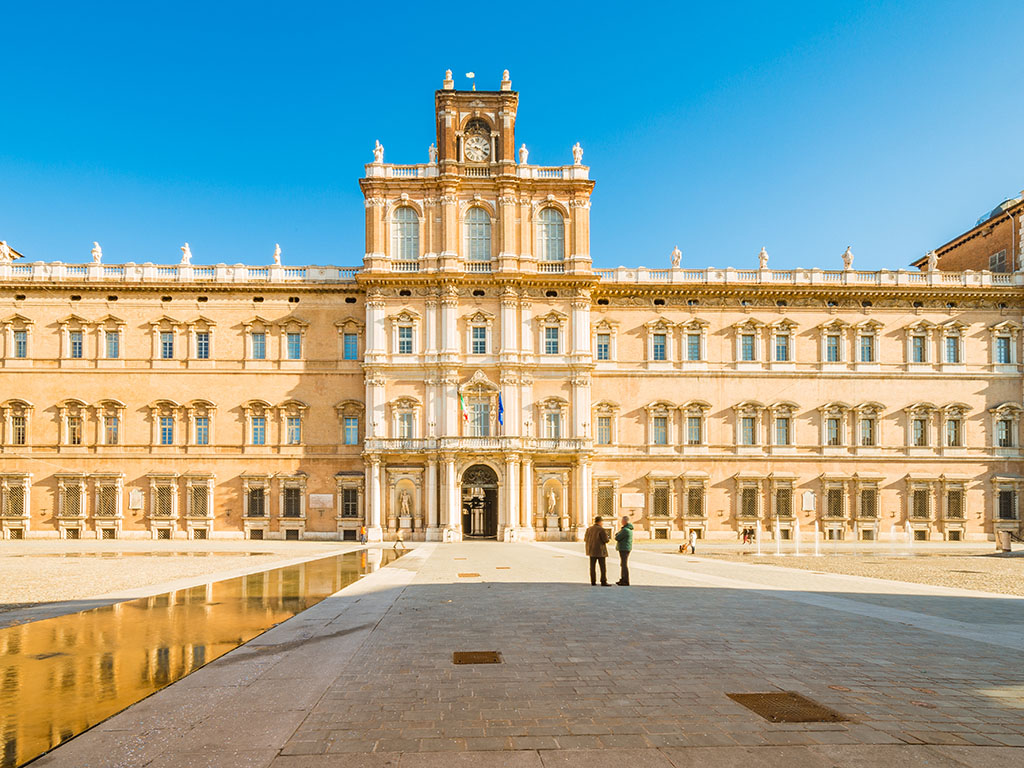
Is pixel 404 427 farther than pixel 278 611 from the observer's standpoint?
Yes

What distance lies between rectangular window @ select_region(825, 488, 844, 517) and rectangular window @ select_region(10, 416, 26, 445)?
5176cm

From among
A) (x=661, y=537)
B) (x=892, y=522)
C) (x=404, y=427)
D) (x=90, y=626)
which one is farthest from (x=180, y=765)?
(x=892, y=522)

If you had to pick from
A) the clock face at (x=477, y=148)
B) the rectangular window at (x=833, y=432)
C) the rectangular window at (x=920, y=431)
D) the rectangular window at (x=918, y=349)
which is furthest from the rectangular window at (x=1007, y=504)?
the clock face at (x=477, y=148)

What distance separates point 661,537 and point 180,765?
4102 centimetres

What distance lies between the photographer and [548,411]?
43188mm

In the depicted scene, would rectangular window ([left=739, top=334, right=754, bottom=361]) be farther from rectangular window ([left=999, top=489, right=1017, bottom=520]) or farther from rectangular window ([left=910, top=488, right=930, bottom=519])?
rectangular window ([left=999, top=489, right=1017, bottom=520])

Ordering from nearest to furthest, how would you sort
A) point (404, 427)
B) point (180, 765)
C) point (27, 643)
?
point (180, 765), point (27, 643), point (404, 427)

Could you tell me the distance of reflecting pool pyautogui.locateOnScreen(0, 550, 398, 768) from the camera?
6.98m

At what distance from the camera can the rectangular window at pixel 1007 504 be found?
45.0 m

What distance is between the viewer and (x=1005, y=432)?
45.7 m

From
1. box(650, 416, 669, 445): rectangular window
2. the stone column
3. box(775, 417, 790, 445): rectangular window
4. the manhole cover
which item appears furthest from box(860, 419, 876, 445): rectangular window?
the manhole cover

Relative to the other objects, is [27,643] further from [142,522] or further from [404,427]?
[142,522]

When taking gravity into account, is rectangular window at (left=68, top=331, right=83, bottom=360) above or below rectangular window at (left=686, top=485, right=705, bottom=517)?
above

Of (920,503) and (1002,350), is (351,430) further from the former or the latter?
(1002,350)
